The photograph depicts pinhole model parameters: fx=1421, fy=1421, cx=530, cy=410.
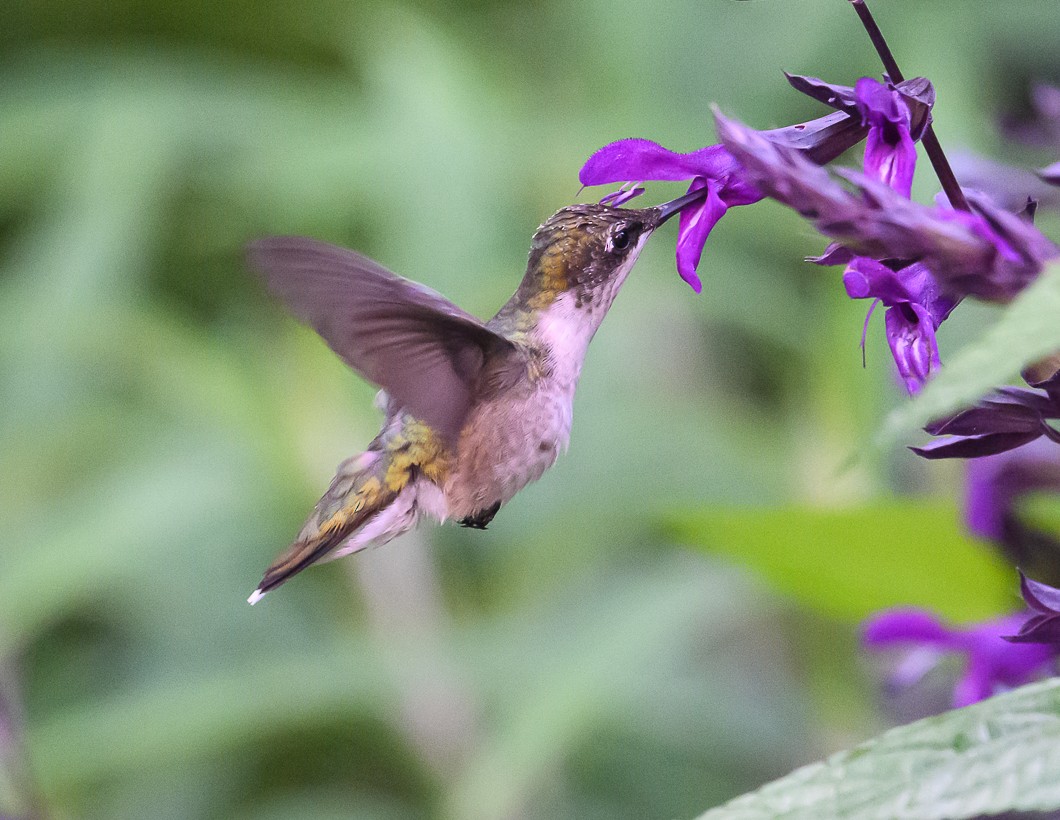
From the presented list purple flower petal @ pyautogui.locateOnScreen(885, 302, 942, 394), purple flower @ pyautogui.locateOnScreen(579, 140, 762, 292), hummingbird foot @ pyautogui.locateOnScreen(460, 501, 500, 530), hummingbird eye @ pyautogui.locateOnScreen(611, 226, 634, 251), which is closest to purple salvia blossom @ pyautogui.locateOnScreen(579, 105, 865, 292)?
purple flower @ pyautogui.locateOnScreen(579, 140, 762, 292)

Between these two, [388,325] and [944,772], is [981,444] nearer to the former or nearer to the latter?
[944,772]

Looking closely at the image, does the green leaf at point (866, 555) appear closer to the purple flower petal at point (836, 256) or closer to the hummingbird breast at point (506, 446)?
the hummingbird breast at point (506, 446)

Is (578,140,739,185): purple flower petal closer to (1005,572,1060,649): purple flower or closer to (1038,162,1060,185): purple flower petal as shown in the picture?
(1038,162,1060,185): purple flower petal

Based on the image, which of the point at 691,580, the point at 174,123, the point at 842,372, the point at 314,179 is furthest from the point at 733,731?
the point at 174,123

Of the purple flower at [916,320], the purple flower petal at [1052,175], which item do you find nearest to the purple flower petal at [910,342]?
the purple flower at [916,320]

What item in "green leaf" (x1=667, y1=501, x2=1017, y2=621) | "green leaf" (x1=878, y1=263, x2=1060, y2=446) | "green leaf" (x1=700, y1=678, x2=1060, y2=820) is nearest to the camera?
"green leaf" (x1=878, y1=263, x2=1060, y2=446)

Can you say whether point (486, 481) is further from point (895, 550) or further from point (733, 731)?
point (733, 731)
